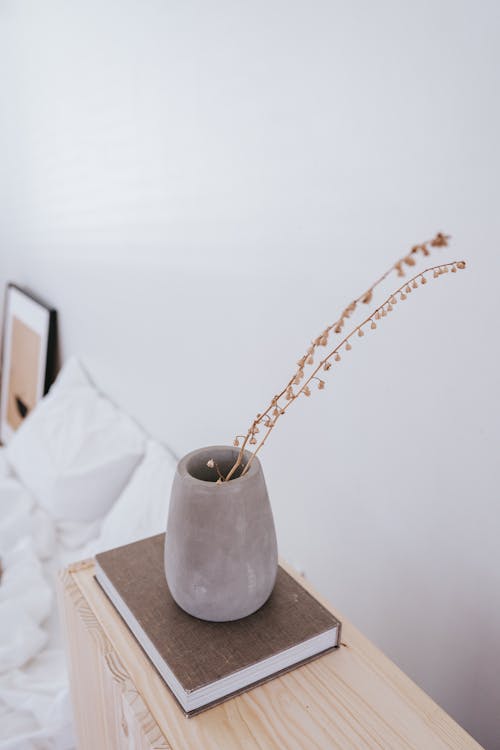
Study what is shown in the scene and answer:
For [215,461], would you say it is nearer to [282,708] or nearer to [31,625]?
[282,708]

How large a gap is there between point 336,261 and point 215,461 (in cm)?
40

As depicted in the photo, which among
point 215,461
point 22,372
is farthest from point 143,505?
point 22,372

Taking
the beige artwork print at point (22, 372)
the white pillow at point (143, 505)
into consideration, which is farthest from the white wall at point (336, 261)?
the beige artwork print at point (22, 372)

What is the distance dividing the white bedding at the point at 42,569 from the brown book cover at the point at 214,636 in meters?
0.47

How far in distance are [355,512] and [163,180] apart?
87 centimetres

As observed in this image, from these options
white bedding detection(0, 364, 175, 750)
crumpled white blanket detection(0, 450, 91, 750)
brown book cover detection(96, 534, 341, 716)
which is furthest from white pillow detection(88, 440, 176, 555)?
brown book cover detection(96, 534, 341, 716)

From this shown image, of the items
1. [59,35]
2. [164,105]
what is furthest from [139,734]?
[59,35]

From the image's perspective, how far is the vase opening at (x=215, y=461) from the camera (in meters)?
0.80

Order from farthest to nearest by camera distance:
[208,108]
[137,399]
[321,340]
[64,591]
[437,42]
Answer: [137,399]
[208,108]
[64,591]
[437,42]
[321,340]

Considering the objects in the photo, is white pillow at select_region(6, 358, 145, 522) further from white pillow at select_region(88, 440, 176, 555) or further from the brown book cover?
the brown book cover

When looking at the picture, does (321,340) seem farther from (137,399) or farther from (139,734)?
(137,399)

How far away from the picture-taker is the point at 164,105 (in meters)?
1.43

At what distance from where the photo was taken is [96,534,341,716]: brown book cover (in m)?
0.72

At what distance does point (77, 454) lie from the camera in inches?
70.6
